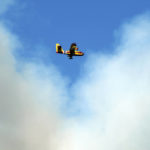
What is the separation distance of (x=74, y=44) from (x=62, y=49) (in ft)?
52.0

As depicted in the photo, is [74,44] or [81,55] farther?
[81,55]

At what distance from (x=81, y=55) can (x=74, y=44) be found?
14305mm

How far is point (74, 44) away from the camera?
471 ft

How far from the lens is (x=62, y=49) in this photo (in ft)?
519

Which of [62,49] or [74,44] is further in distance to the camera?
[62,49]

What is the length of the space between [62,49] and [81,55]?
10014 mm

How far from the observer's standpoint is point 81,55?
15675 centimetres
